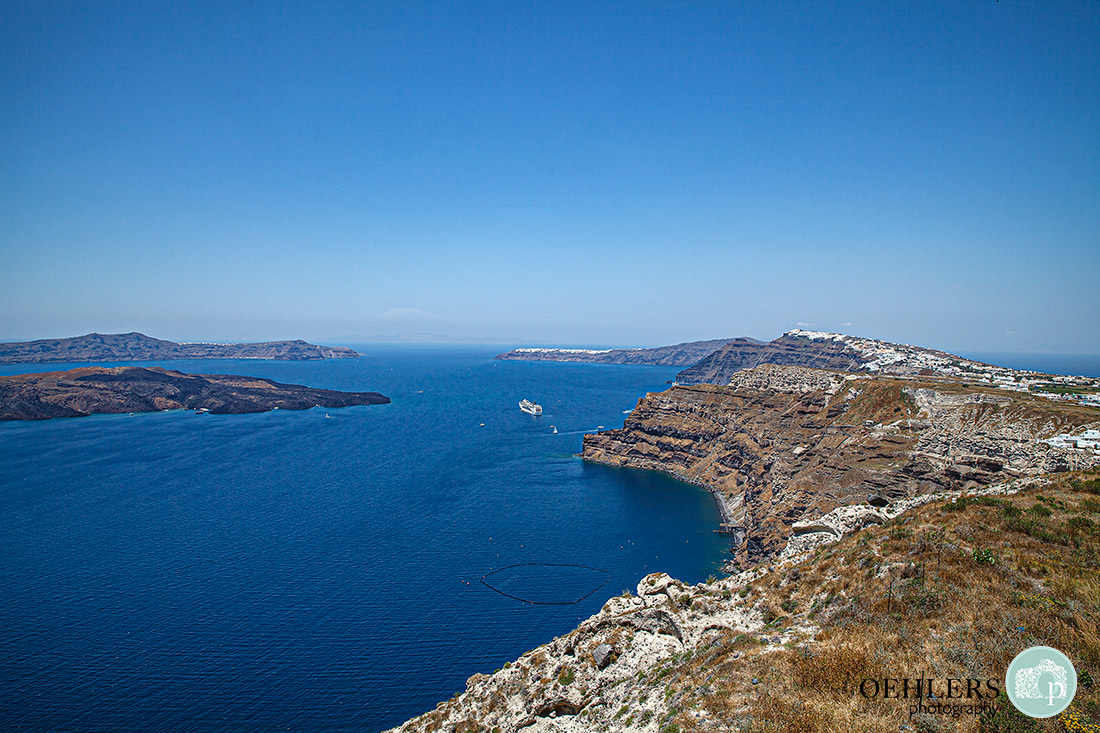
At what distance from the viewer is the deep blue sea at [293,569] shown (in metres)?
36.2

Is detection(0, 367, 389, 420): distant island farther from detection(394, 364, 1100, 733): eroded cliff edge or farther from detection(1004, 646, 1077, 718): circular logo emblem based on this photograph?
detection(1004, 646, 1077, 718): circular logo emblem

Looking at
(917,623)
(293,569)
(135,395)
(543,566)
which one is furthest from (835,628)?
(135,395)

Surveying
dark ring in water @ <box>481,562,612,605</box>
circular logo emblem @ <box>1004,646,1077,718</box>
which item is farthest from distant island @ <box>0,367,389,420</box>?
circular logo emblem @ <box>1004,646,1077,718</box>

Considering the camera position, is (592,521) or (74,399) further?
(74,399)

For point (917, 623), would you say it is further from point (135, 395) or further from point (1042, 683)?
point (135, 395)

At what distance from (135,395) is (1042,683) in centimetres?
22465

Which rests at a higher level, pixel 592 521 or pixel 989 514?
pixel 989 514

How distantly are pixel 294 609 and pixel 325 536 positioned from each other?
58.1 ft

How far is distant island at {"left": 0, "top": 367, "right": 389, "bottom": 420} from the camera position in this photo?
→ 152000 mm

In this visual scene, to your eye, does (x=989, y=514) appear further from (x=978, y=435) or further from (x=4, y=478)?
(x=4, y=478)

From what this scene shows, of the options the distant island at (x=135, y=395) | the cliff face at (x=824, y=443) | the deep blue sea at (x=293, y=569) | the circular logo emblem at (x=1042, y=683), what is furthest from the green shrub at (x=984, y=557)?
the distant island at (x=135, y=395)

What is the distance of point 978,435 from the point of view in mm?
55625

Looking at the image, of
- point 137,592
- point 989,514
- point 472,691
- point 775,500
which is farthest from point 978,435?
point 137,592

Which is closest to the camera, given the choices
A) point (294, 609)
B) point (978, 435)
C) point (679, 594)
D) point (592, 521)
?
point (679, 594)
